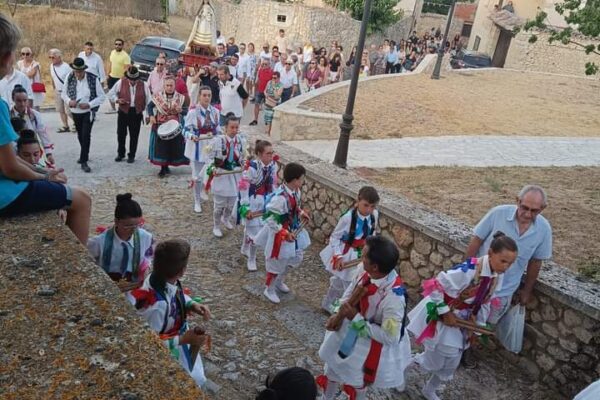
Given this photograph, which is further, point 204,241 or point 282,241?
point 204,241

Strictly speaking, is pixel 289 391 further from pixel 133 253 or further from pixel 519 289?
pixel 519 289

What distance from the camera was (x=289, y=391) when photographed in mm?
2590

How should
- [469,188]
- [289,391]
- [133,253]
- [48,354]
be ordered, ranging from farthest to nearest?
[469,188]
[133,253]
[289,391]
[48,354]

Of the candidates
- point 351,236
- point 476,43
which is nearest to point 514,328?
point 351,236

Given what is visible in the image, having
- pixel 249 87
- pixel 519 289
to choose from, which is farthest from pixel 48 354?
pixel 249 87

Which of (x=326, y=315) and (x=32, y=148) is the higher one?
(x=32, y=148)

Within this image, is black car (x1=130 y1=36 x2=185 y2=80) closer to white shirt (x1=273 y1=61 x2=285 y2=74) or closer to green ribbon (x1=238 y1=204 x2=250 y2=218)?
white shirt (x1=273 y1=61 x2=285 y2=74)

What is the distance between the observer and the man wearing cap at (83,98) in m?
9.06

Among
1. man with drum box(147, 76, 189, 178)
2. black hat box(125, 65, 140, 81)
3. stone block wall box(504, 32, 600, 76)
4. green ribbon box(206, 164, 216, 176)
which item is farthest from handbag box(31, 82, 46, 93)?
stone block wall box(504, 32, 600, 76)

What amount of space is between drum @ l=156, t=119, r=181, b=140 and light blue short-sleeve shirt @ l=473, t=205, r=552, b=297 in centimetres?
607

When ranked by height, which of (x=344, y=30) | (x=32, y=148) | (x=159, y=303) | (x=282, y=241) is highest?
(x=344, y=30)

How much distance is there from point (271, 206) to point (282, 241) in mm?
403

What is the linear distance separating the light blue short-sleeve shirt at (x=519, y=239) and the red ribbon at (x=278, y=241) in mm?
2124

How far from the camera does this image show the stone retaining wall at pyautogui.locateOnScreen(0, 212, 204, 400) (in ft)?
6.12
